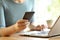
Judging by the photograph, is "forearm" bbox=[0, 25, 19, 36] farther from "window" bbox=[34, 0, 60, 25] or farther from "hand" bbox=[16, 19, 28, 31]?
"window" bbox=[34, 0, 60, 25]

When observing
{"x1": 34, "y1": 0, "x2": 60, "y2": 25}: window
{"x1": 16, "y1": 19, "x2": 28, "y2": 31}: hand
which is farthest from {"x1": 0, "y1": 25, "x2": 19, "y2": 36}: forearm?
{"x1": 34, "y1": 0, "x2": 60, "y2": 25}: window

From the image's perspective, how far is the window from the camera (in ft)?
7.84

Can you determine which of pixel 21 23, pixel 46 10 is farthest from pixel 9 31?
pixel 46 10

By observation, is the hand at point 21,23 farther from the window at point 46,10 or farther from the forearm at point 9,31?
the window at point 46,10

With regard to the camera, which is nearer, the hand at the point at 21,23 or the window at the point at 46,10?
the hand at the point at 21,23

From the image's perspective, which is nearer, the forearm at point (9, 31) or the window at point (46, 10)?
the forearm at point (9, 31)

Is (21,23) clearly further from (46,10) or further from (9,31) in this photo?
(46,10)

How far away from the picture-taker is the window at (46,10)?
2389mm

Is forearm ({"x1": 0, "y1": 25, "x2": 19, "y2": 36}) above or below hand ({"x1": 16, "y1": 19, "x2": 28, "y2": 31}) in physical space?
below

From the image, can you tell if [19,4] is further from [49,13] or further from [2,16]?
[49,13]

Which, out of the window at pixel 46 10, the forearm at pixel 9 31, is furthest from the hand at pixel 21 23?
the window at pixel 46 10

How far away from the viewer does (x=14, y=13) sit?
67.8 inches

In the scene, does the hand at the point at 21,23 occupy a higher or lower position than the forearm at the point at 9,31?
higher

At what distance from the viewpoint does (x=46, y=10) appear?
244 cm
